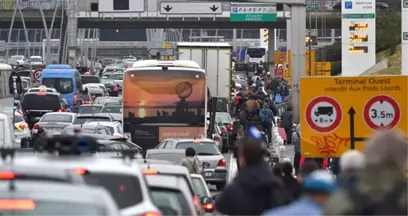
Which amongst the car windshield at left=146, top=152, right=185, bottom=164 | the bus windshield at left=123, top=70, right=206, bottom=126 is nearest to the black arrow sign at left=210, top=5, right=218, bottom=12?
the bus windshield at left=123, top=70, right=206, bottom=126

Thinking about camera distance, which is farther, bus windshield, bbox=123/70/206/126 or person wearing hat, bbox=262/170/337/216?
bus windshield, bbox=123/70/206/126

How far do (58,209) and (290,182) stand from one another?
758 centimetres

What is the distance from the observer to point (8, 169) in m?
8.87

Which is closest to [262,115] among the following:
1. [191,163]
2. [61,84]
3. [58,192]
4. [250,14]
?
[191,163]

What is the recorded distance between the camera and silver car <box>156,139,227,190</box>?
28.5 metres

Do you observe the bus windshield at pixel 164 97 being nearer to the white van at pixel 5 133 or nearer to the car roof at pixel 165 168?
the white van at pixel 5 133

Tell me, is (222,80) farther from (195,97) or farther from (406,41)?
(195,97)

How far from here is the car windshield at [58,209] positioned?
7961 mm

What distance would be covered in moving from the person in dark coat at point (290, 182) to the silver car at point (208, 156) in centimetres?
1215

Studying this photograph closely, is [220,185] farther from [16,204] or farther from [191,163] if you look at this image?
[16,204]

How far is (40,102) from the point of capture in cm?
5162

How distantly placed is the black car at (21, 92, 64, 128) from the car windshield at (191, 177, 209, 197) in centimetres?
3388

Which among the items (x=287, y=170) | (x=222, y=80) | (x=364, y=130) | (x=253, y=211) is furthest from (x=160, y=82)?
(x=253, y=211)

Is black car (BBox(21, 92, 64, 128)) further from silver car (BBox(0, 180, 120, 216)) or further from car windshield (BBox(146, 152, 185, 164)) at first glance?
silver car (BBox(0, 180, 120, 216))
